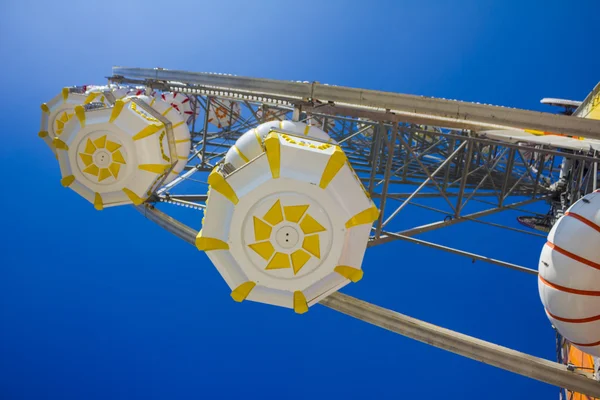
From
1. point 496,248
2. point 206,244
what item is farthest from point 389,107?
point 496,248

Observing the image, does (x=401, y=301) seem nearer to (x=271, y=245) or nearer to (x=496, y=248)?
(x=496, y=248)

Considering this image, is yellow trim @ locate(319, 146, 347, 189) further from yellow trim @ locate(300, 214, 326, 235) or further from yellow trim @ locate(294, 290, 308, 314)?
yellow trim @ locate(294, 290, 308, 314)

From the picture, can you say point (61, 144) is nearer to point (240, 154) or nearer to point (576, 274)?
point (240, 154)

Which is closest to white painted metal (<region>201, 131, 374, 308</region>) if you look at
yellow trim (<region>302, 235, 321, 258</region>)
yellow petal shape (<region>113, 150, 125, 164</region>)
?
yellow trim (<region>302, 235, 321, 258</region>)

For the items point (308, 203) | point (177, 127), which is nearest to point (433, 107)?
point (308, 203)

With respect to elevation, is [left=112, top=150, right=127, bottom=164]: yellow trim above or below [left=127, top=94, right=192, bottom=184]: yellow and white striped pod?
below

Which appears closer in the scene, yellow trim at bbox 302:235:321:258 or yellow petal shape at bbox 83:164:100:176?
yellow trim at bbox 302:235:321:258
